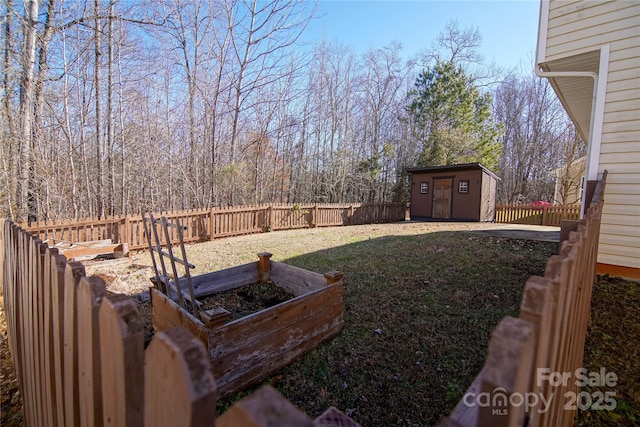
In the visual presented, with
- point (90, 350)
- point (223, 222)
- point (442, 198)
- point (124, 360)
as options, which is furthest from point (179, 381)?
point (442, 198)

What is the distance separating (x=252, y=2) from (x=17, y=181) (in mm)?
10045

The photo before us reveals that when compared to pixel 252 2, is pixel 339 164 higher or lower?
lower

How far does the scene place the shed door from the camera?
1513 centimetres

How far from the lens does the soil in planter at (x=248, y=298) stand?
343 centimetres

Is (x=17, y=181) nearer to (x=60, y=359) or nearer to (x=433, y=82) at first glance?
(x=60, y=359)

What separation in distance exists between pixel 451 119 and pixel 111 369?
23.5m

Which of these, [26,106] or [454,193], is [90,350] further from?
[454,193]

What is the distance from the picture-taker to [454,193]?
1491 centimetres

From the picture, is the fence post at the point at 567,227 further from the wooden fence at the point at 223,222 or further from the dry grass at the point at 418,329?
the wooden fence at the point at 223,222

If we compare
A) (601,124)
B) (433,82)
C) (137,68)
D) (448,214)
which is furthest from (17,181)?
(433,82)

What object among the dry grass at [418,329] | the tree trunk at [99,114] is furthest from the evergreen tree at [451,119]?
the tree trunk at [99,114]

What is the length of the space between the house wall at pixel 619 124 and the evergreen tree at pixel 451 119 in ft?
51.6

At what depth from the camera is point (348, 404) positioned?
7.52 feet

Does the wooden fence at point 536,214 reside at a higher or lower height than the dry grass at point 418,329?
higher
